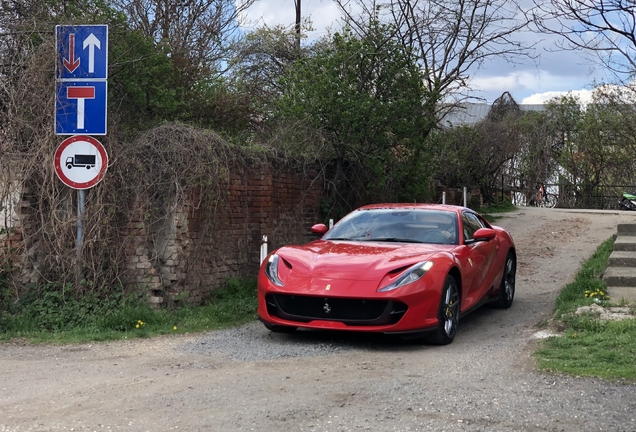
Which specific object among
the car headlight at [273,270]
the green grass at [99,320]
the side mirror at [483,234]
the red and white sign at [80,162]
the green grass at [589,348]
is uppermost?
the red and white sign at [80,162]

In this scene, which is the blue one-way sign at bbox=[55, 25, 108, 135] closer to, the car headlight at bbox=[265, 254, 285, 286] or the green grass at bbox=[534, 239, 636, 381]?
the car headlight at bbox=[265, 254, 285, 286]

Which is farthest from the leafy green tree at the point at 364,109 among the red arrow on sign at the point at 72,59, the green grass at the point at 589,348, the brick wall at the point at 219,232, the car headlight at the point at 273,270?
the green grass at the point at 589,348

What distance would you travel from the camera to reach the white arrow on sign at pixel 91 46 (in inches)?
345

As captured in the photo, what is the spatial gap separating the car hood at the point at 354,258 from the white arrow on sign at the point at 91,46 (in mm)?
3311

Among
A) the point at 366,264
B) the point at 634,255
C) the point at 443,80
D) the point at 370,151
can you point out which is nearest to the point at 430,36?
the point at 443,80

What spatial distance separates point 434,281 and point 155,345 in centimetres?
288

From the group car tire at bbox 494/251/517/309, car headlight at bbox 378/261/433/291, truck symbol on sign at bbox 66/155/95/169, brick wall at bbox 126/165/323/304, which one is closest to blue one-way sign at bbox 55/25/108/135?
truck symbol on sign at bbox 66/155/95/169

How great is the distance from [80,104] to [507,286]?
5.99 metres

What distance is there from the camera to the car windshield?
8430mm

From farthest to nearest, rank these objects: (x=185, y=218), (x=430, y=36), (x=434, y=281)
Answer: (x=430, y=36)
(x=185, y=218)
(x=434, y=281)

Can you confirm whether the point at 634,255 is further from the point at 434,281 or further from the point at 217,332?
the point at 217,332

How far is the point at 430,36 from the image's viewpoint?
17609mm

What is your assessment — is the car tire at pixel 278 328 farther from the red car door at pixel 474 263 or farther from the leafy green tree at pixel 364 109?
the leafy green tree at pixel 364 109

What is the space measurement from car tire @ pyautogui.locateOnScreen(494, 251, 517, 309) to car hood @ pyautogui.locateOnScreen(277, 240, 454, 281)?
2.09 m
